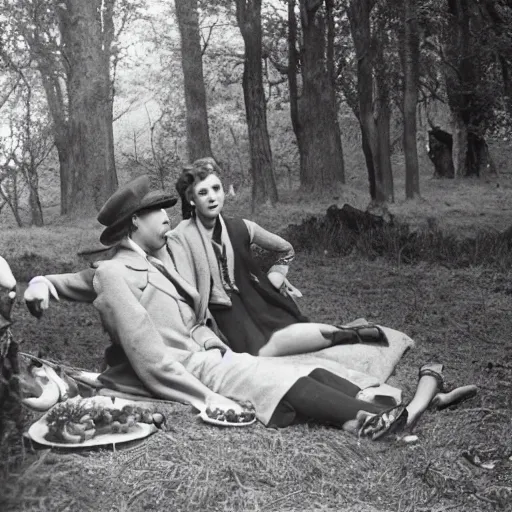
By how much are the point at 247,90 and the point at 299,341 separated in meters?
8.40

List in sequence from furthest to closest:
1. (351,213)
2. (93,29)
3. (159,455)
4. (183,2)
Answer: (183,2)
(93,29)
(351,213)
(159,455)

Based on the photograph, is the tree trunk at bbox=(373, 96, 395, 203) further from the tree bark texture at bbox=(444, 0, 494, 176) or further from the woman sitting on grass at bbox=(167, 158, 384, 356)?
the woman sitting on grass at bbox=(167, 158, 384, 356)

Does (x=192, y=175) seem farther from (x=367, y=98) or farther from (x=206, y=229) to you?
(x=367, y=98)

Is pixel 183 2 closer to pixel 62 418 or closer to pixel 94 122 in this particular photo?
pixel 94 122

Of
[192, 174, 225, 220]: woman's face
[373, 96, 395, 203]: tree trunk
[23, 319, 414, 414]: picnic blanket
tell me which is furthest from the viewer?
[373, 96, 395, 203]: tree trunk

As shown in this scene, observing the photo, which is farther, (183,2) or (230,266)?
(183,2)

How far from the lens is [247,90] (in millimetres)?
13492

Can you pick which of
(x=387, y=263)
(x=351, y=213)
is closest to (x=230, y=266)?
(x=387, y=263)

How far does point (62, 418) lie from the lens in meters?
4.24

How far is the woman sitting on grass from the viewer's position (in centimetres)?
560

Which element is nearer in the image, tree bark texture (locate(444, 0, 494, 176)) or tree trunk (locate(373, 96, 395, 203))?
tree trunk (locate(373, 96, 395, 203))

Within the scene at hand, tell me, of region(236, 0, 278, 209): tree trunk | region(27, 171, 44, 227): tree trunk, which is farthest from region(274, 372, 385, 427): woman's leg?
region(27, 171, 44, 227): tree trunk

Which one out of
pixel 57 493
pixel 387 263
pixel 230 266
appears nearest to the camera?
pixel 57 493

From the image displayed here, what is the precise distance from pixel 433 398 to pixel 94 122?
934 cm
